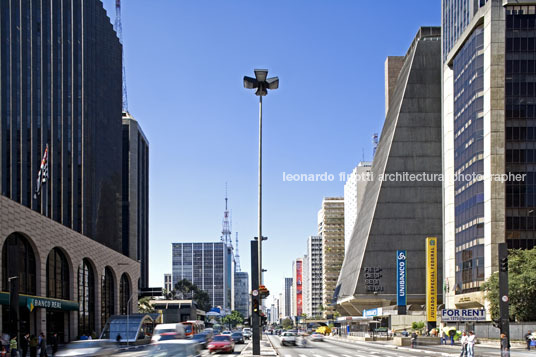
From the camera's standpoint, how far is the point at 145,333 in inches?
1998

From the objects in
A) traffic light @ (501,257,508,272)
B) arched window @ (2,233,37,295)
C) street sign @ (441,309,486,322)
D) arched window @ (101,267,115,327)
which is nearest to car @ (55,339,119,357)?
traffic light @ (501,257,508,272)

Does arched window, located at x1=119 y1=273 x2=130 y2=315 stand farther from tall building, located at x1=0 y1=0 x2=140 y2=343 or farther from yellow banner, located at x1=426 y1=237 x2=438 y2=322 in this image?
yellow banner, located at x1=426 y1=237 x2=438 y2=322

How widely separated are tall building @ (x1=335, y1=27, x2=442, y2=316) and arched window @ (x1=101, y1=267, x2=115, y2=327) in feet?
172

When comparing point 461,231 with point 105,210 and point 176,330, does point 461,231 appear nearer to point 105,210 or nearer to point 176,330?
point 176,330

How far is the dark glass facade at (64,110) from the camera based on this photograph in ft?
313

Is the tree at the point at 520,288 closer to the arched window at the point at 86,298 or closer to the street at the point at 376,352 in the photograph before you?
the street at the point at 376,352

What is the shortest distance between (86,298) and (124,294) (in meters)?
16.8

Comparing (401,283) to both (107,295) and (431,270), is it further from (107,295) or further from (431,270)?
(107,295)

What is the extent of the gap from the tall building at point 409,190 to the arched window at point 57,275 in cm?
6686

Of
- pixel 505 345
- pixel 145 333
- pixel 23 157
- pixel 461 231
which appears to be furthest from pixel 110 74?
pixel 505 345

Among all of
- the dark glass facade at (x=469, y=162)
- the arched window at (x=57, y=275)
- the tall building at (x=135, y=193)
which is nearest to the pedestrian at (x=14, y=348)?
the arched window at (x=57, y=275)

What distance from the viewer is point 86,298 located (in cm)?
6166

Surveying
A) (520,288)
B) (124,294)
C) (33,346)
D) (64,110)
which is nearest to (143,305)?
(64,110)

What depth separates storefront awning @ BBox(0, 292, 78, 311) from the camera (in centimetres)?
4122
